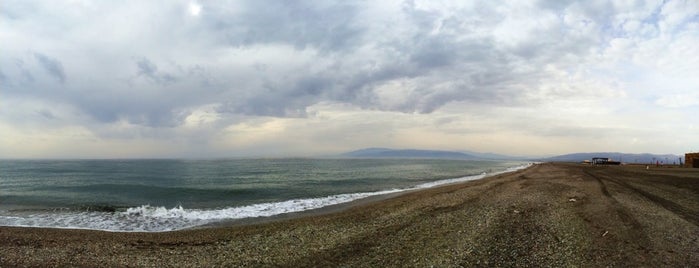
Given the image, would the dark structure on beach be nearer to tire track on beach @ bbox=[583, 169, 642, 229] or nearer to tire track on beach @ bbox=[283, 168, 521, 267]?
tire track on beach @ bbox=[583, 169, 642, 229]

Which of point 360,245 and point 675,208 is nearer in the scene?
point 360,245

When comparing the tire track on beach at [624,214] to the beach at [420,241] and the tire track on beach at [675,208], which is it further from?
the tire track on beach at [675,208]

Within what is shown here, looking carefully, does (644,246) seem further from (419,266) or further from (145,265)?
(145,265)

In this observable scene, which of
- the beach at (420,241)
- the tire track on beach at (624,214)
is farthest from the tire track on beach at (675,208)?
the tire track on beach at (624,214)

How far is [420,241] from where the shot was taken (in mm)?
11664

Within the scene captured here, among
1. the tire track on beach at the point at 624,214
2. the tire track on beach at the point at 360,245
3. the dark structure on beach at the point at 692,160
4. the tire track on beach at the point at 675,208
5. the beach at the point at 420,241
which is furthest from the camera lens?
the dark structure on beach at the point at 692,160

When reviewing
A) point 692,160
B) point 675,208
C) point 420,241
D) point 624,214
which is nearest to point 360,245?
point 420,241

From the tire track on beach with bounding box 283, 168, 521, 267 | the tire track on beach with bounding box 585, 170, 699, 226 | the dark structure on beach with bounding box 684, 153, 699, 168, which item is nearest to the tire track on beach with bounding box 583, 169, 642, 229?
the tire track on beach with bounding box 585, 170, 699, 226

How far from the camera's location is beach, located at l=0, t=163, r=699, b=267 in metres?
9.80

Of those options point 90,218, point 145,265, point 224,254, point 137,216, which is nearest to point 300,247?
point 224,254

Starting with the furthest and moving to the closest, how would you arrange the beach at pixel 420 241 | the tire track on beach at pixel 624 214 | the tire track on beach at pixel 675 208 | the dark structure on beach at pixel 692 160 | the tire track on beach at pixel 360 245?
the dark structure on beach at pixel 692 160 → the tire track on beach at pixel 675 208 → the tire track on beach at pixel 624 214 → the tire track on beach at pixel 360 245 → the beach at pixel 420 241

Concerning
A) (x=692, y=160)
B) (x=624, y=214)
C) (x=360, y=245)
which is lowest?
(x=360, y=245)

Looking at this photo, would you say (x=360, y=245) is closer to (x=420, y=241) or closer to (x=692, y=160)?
(x=420, y=241)

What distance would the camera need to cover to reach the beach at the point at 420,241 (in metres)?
9.80
